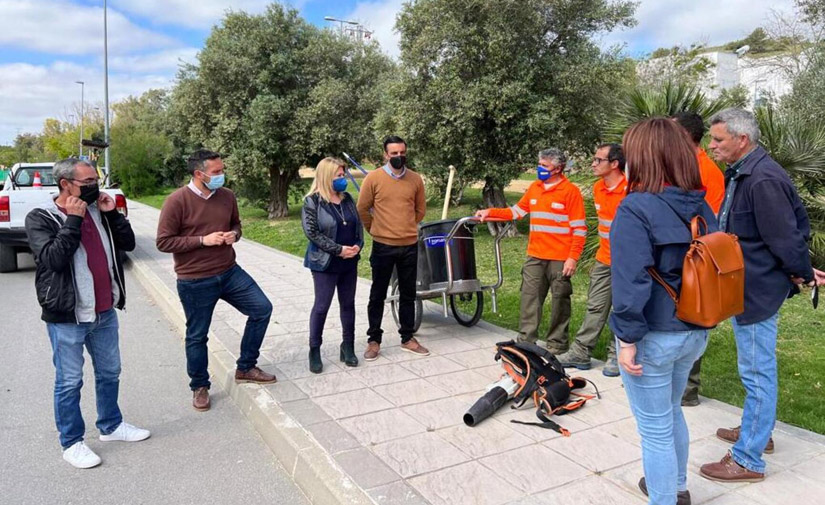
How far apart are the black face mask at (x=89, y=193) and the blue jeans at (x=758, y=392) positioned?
3.86 meters

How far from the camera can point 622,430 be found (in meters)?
4.05

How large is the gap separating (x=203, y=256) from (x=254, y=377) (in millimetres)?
1084

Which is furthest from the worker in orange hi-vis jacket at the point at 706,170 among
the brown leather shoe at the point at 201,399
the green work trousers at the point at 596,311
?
the brown leather shoe at the point at 201,399

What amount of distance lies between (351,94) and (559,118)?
26.2ft

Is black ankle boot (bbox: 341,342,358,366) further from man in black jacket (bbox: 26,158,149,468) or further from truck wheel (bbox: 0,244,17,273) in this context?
truck wheel (bbox: 0,244,17,273)

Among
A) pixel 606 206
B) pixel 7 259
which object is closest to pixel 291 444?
pixel 606 206

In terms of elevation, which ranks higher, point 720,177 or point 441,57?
point 441,57

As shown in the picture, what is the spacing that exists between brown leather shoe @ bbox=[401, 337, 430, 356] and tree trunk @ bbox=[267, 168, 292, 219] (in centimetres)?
1527

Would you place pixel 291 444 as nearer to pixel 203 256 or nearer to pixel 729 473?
pixel 203 256

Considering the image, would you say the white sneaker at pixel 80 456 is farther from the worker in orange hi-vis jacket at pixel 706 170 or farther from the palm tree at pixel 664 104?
the palm tree at pixel 664 104

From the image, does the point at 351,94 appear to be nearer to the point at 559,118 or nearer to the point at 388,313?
the point at 559,118

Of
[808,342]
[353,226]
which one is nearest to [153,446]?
[353,226]

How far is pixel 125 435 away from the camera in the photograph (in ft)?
14.0

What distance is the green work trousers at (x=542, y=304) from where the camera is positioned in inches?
218
